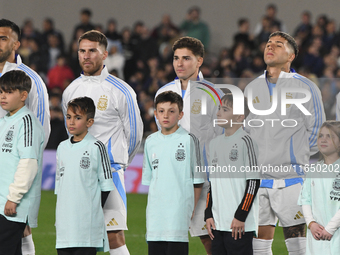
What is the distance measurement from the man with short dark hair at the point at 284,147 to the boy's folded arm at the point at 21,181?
7.14 feet

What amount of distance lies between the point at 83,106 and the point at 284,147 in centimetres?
197

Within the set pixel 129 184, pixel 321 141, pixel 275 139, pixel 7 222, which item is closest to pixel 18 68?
pixel 7 222

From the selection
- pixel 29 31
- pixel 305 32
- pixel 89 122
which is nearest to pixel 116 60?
pixel 29 31

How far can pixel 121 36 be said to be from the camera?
16.2 metres

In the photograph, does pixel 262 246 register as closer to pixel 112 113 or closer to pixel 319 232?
pixel 319 232

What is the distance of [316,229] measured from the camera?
185 inches

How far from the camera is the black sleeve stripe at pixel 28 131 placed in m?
4.89

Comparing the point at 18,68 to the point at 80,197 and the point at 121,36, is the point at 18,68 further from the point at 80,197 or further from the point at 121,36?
the point at 121,36

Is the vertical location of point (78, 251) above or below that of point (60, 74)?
below

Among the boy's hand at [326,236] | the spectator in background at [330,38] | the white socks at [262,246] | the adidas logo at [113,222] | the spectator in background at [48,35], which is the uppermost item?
Result: the spectator in background at [48,35]

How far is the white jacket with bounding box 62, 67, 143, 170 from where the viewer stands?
5.43 metres

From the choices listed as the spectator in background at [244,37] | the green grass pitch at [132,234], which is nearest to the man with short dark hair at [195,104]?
the green grass pitch at [132,234]

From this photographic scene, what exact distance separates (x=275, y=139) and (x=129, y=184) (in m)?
6.61

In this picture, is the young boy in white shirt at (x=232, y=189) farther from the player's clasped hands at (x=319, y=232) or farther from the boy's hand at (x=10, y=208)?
the boy's hand at (x=10, y=208)
